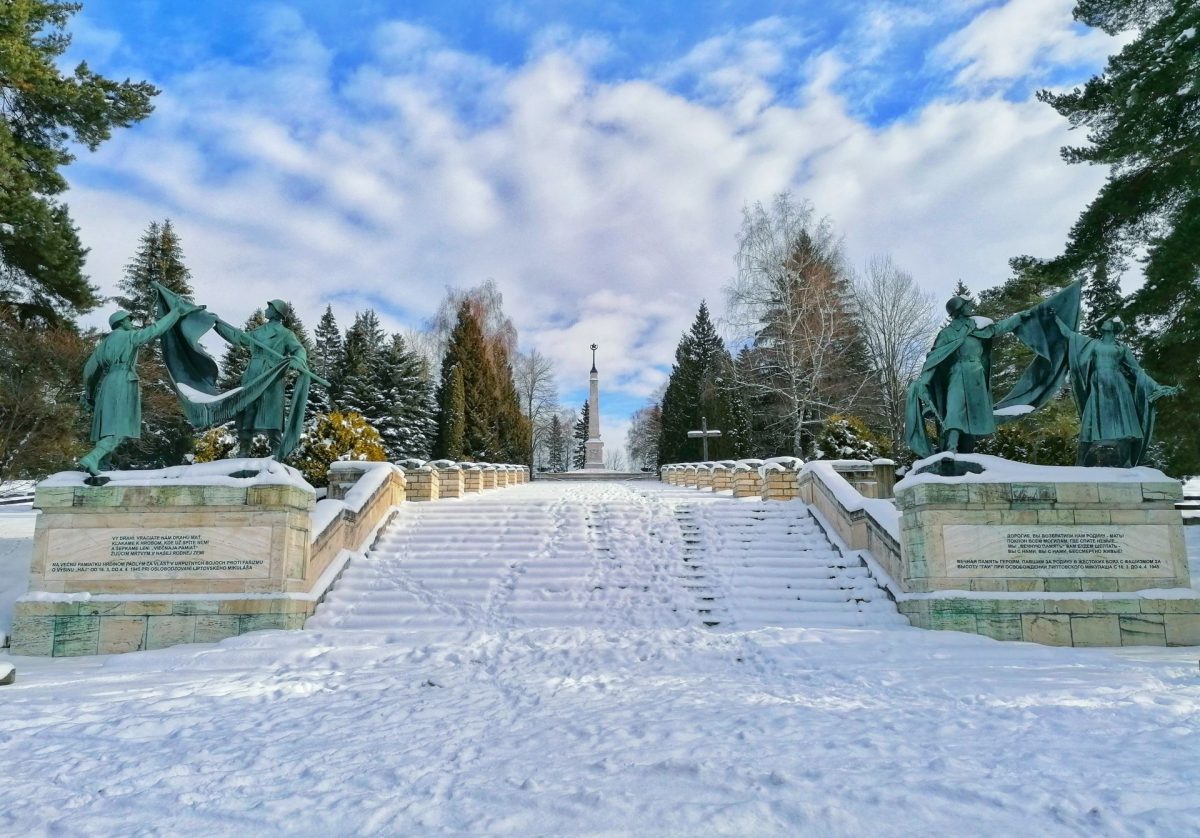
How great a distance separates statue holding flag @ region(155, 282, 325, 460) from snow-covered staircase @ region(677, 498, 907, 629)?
5423mm

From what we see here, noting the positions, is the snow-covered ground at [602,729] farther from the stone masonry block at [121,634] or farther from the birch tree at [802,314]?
the birch tree at [802,314]

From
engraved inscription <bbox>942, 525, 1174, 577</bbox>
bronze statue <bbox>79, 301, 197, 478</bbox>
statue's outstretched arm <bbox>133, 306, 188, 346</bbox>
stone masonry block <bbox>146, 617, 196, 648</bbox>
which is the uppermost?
statue's outstretched arm <bbox>133, 306, 188, 346</bbox>

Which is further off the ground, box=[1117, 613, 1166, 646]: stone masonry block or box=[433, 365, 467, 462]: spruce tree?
box=[433, 365, 467, 462]: spruce tree

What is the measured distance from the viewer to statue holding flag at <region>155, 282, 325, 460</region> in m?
7.79

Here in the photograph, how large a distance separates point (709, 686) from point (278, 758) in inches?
115

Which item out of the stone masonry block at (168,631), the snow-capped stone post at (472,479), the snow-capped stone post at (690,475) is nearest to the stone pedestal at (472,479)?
the snow-capped stone post at (472,479)

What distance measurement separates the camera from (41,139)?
488 inches

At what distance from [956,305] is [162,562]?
928 cm

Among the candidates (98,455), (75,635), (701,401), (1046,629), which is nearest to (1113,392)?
(1046,629)

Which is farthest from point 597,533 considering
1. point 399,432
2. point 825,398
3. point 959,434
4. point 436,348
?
point 436,348

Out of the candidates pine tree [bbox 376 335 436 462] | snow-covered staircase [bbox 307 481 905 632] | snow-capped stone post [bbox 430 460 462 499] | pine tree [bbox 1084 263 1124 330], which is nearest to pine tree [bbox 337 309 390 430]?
pine tree [bbox 376 335 436 462]

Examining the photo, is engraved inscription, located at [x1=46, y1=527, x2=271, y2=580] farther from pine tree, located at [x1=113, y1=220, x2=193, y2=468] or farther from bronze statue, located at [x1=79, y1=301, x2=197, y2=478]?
pine tree, located at [x1=113, y1=220, x2=193, y2=468]

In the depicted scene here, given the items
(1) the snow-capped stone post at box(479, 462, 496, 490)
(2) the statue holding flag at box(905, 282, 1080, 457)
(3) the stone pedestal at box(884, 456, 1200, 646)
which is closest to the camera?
(3) the stone pedestal at box(884, 456, 1200, 646)

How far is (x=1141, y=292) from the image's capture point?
38.4 feet
